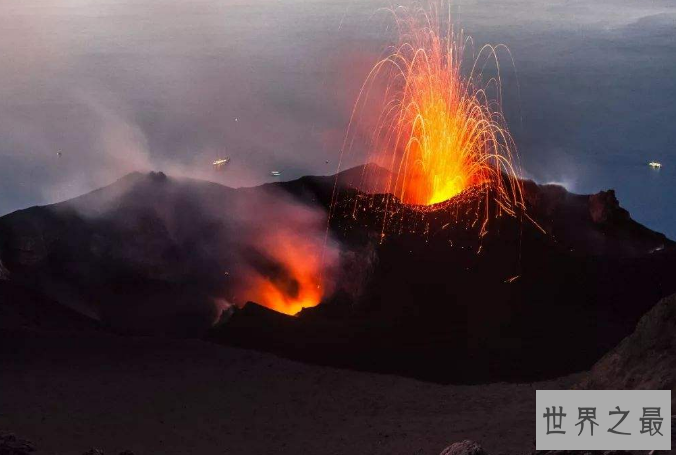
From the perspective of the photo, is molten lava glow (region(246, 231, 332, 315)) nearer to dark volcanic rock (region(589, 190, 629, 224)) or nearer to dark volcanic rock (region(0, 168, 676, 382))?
dark volcanic rock (region(0, 168, 676, 382))

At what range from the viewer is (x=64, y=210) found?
23.7 m

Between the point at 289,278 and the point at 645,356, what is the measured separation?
10.4 metres

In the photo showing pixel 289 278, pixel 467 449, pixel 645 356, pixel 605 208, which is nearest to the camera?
pixel 467 449

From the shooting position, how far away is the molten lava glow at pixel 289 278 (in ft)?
68.7

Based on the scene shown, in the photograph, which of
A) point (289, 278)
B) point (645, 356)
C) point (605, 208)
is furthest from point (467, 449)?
point (605, 208)

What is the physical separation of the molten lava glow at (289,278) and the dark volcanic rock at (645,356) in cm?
864

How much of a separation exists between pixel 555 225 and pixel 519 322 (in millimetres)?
5937

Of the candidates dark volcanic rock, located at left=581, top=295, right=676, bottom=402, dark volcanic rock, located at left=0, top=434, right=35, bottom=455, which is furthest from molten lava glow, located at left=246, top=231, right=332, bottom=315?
dark volcanic rock, located at left=0, top=434, right=35, bottom=455

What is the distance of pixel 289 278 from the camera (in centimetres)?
2148

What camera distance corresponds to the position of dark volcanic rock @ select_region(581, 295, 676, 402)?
498 inches

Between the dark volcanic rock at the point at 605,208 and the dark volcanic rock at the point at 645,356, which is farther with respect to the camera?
the dark volcanic rock at the point at 605,208

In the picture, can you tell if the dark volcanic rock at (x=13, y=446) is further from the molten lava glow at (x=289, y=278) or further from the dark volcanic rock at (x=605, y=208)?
the dark volcanic rock at (x=605, y=208)

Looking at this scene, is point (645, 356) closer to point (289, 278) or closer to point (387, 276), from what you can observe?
point (387, 276)

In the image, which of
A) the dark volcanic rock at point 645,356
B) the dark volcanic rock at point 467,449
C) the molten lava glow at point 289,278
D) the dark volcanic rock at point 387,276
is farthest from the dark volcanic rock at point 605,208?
the dark volcanic rock at point 467,449
